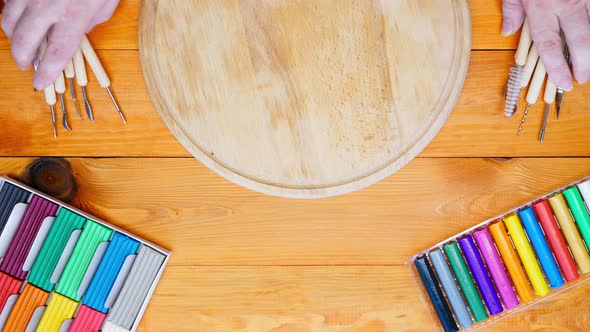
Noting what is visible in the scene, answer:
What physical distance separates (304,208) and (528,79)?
14.9 inches

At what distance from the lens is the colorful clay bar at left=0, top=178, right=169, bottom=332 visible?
84 cm

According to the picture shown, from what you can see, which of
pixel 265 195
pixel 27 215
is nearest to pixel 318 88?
pixel 265 195

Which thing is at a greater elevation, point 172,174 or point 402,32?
point 402,32

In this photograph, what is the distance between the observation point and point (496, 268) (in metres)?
0.85

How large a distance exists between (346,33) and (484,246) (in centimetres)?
37

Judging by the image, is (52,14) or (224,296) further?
(224,296)

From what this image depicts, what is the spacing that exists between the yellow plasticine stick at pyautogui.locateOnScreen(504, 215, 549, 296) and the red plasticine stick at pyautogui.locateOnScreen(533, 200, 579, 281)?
0.03 meters

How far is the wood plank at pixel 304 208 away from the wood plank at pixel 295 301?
2cm

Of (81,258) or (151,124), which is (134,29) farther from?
(81,258)

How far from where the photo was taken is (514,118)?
0.86m

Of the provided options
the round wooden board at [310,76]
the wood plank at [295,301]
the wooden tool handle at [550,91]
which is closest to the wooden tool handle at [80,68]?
the round wooden board at [310,76]

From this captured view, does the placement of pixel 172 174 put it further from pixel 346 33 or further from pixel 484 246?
pixel 484 246

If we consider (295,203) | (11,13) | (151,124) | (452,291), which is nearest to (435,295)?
(452,291)

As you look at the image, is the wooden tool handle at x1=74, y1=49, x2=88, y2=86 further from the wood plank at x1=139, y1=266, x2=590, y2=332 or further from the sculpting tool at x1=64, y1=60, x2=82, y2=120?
the wood plank at x1=139, y1=266, x2=590, y2=332
